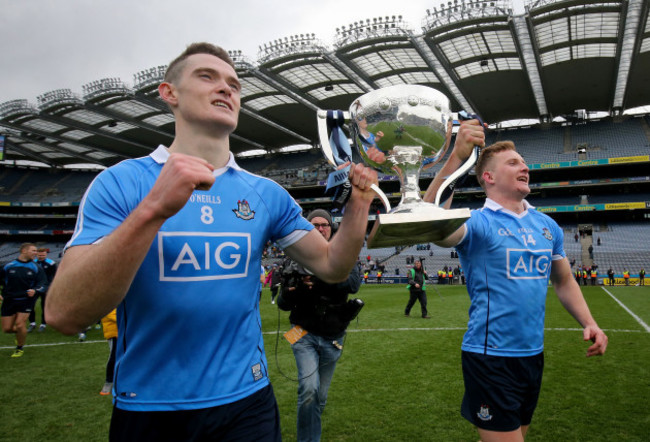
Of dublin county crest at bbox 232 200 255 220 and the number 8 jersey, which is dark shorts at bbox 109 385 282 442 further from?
dublin county crest at bbox 232 200 255 220

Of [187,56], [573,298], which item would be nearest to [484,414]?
[573,298]

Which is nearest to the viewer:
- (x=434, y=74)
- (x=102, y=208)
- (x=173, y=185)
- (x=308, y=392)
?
(x=173, y=185)

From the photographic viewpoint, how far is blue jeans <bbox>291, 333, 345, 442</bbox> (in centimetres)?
310

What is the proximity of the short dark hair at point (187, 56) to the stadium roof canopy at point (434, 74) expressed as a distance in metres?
21.5

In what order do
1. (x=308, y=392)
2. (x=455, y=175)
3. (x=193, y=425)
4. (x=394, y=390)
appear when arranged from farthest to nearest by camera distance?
1. (x=394, y=390)
2. (x=308, y=392)
3. (x=455, y=175)
4. (x=193, y=425)

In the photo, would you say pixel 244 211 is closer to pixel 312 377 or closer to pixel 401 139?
pixel 401 139

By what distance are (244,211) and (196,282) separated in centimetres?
33

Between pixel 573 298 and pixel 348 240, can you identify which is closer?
pixel 348 240

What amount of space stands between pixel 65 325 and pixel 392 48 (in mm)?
23975

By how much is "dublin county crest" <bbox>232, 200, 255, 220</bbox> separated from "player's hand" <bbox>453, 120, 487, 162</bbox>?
2.98 feet

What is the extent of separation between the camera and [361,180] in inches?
57.5

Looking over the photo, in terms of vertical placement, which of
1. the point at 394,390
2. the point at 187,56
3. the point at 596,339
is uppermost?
the point at 187,56

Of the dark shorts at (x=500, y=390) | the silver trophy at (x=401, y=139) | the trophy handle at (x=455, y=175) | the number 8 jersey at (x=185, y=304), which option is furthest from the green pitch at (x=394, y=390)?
the dark shorts at (x=500, y=390)

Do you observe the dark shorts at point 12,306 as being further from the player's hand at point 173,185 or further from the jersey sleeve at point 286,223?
the player's hand at point 173,185
